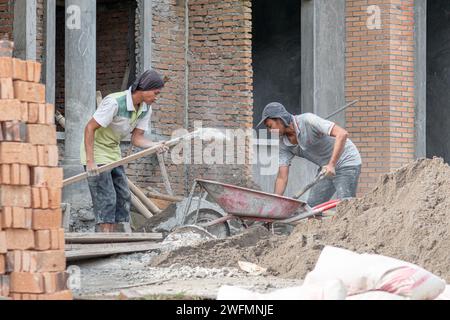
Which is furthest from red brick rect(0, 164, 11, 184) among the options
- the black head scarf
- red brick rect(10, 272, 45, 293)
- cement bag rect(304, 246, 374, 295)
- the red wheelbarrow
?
the red wheelbarrow

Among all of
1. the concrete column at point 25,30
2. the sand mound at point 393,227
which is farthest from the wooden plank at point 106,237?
the concrete column at point 25,30

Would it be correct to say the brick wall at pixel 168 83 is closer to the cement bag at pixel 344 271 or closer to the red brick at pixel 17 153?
the red brick at pixel 17 153

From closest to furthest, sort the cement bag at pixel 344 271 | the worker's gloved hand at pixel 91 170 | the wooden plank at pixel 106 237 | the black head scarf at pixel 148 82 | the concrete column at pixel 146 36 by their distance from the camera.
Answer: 1. the cement bag at pixel 344 271
2. the wooden plank at pixel 106 237
3. the worker's gloved hand at pixel 91 170
4. the black head scarf at pixel 148 82
5. the concrete column at pixel 146 36

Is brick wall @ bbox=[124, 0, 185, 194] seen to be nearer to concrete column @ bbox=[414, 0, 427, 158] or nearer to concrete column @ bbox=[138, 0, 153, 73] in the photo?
concrete column @ bbox=[138, 0, 153, 73]

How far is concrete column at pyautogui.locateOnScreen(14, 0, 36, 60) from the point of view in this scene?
12578mm

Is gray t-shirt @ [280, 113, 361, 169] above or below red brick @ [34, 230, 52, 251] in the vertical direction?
above

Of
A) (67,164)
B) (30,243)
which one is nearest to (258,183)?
(67,164)

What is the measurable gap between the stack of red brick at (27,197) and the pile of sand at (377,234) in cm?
239

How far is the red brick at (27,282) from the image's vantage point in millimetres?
6816

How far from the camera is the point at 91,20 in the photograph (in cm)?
1270

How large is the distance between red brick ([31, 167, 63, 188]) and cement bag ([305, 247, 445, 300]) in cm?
184

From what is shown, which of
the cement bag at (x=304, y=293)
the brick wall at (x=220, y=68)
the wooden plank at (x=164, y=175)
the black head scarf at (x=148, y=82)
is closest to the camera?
the cement bag at (x=304, y=293)

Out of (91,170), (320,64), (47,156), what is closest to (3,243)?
(47,156)

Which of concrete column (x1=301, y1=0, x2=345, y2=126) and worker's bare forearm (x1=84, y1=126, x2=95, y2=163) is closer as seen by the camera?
worker's bare forearm (x1=84, y1=126, x2=95, y2=163)
